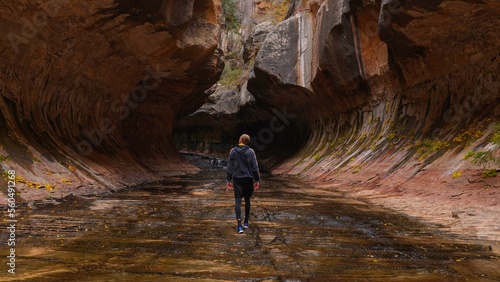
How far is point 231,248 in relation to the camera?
15.7ft

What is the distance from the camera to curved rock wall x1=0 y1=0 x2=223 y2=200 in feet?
33.8

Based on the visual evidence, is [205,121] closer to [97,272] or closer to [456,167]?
[456,167]

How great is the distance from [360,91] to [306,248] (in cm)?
1606

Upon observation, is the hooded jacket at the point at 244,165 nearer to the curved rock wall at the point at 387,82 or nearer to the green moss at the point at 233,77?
the curved rock wall at the point at 387,82

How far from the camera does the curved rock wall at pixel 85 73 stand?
10312 millimetres

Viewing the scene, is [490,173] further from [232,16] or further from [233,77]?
[232,16]

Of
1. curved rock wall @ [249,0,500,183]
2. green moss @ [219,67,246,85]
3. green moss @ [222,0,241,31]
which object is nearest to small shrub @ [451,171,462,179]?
curved rock wall @ [249,0,500,183]

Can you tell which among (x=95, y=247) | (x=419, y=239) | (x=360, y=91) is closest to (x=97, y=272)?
(x=95, y=247)

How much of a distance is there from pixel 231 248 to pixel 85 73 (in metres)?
11.2

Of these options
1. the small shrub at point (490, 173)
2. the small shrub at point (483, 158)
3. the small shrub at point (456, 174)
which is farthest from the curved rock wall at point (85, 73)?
the small shrub at point (490, 173)

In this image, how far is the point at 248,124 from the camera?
128ft

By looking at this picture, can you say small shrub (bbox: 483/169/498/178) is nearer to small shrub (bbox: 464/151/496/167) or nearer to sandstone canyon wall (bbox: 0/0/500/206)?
sandstone canyon wall (bbox: 0/0/500/206)

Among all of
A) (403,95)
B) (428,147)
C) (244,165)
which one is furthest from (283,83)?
(244,165)

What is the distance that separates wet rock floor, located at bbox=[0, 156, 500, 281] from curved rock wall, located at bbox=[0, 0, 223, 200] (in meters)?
4.15
